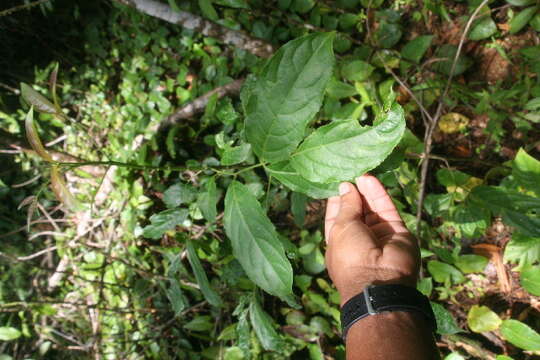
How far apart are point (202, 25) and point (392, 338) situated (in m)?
1.98

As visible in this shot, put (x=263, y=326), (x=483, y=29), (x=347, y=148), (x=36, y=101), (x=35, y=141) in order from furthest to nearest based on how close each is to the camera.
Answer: (x=483, y=29), (x=263, y=326), (x=36, y=101), (x=35, y=141), (x=347, y=148)

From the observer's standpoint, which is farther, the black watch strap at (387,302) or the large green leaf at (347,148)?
the black watch strap at (387,302)

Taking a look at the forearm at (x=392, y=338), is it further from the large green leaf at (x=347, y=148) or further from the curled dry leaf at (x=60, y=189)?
the curled dry leaf at (x=60, y=189)

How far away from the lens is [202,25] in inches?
82.3

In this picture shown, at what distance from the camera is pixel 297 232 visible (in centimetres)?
211

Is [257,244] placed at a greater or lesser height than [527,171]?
greater

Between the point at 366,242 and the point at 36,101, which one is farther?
the point at 366,242

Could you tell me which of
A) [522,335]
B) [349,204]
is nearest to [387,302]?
[349,204]

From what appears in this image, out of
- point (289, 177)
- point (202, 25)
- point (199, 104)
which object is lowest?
point (289, 177)

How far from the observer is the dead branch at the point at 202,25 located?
2037 mm

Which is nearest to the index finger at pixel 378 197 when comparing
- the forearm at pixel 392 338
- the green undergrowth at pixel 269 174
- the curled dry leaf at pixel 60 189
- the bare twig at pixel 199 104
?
the green undergrowth at pixel 269 174

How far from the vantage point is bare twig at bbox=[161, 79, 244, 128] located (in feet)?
6.88

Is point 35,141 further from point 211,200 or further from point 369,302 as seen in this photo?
point 369,302

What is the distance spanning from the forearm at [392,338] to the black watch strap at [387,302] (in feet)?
0.08
